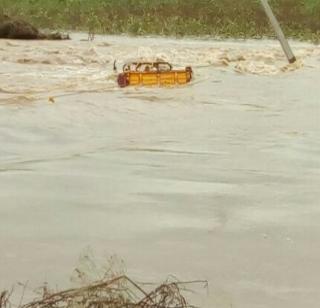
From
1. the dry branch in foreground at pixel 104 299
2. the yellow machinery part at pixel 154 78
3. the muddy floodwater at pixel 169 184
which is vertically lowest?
the muddy floodwater at pixel 169 184

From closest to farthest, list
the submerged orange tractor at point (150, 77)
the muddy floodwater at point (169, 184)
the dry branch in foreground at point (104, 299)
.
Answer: the dry branch in foreground at point (104, 299), the muddy floodwater at point (169, 184), the submerged orange tractor at point (150, 77)

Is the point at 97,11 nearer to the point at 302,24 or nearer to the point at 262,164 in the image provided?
the point at 302,24

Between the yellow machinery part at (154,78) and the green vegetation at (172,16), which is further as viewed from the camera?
the green vegetation at (172,16)

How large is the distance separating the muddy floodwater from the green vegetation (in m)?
16.0

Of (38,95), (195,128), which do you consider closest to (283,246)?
(195,128)

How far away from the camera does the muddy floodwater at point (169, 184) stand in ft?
17.2

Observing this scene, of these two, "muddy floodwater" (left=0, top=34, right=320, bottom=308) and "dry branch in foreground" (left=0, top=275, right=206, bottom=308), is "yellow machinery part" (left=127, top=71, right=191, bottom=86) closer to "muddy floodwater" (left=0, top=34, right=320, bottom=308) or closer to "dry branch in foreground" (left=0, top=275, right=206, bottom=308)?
"muddy floodwater" (left=0, top=34, right=320, bottom=308)

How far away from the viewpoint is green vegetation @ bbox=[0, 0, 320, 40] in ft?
102

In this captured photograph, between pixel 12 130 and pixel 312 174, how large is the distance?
12.7ft

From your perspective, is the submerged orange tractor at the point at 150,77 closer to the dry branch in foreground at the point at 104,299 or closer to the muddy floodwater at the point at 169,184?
the muddy floodwater at the point at 169,184

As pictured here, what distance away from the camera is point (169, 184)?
7.40 metres

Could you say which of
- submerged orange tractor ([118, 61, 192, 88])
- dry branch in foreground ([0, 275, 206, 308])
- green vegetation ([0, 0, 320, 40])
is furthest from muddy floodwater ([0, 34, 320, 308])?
green vegetation ([0, 0, 320, 40])

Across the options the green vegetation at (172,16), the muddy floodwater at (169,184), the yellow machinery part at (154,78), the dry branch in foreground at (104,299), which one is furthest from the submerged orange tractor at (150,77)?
the green vegetation at (172,16)

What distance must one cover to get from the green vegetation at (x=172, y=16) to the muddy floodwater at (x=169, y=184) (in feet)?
52.4
